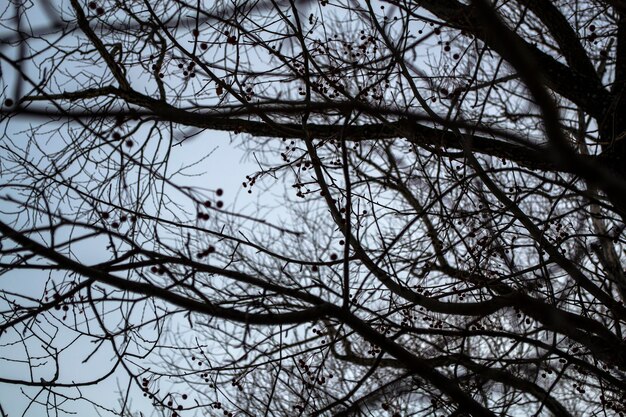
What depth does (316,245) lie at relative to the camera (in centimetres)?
731

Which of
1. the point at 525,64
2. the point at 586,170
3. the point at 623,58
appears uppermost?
the point at 623,58

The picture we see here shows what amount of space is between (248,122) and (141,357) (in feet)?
7.55

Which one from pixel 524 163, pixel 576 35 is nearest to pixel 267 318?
pixel 524 163

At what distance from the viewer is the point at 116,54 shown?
150 inches

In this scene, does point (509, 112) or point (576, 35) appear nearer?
point (576, 35)

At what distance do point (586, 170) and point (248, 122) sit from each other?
348 centimetres

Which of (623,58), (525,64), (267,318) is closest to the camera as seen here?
(525,64)

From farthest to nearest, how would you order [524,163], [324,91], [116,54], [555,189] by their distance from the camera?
[555,189]
[524,163]
[324,91]
[116,54]

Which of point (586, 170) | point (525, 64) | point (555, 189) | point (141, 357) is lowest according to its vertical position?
point (586, 170)

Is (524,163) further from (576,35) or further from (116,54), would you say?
(116,54)

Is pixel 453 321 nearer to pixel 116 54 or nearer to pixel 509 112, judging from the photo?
pixel 509 112

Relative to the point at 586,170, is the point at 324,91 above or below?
above

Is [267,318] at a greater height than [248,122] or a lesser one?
lesser

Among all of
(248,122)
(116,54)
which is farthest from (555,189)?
(116,54)
